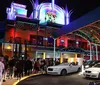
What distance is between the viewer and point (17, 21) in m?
37.8

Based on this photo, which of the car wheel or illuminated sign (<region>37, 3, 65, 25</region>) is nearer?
the car wheel

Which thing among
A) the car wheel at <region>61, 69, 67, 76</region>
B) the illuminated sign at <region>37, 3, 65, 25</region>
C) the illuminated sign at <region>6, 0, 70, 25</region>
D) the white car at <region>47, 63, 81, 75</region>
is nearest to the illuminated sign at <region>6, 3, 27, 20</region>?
the illuminated sign at <region>6, 0, 70, 25</region>

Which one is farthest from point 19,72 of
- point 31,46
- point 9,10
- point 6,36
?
point 9,10

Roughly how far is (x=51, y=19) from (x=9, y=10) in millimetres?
10255

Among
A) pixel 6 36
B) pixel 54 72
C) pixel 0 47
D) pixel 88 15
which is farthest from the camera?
pixel 6 36

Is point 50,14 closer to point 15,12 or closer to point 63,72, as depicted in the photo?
point 15,12

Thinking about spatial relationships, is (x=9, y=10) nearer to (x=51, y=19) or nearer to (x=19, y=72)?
(x=51, y=19)

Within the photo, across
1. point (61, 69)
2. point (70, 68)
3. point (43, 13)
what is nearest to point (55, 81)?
point (61, 69)

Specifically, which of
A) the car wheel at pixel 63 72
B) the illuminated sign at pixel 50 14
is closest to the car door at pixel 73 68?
the car wheel at pixel 63 72

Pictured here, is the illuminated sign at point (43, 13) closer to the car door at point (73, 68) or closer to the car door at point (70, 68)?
the car door at point (73, 68)

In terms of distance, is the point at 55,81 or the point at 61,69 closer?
the point at 55,81

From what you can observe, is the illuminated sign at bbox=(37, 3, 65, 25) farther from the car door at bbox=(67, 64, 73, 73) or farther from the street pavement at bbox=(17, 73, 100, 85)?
the street pavement at bbox=(17, 73, 100, 85)

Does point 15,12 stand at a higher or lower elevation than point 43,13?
lower

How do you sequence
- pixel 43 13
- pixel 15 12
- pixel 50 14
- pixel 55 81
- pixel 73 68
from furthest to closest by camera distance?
pixel 50 14
pixel 43 13
pixel 15 12
pixel 73 68
pixel 55 81
